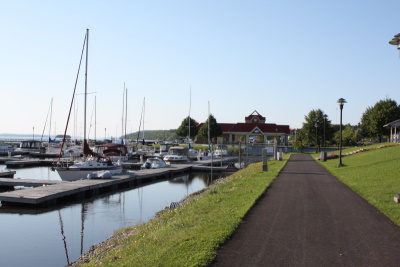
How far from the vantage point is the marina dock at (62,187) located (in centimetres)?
2491

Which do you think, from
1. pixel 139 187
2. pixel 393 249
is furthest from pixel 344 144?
pixel 393 249

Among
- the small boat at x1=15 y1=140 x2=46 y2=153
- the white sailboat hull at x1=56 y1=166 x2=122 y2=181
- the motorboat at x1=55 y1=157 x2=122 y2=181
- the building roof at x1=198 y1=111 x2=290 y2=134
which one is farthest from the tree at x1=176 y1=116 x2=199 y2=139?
the white sailboat hull at x1=56 y1=166 x2=122 y2=181

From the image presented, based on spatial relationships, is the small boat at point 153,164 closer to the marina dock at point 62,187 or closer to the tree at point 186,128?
the marina dock at point 62,187

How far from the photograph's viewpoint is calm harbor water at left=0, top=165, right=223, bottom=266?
1561 cm

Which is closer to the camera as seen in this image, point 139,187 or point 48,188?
point 48,188

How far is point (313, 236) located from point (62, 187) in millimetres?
22477

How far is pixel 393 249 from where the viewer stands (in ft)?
31.6

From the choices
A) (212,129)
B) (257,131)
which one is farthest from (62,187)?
(212,129)

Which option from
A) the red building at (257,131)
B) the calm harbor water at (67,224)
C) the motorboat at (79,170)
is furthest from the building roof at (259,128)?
the calm harbor water at (67,224)

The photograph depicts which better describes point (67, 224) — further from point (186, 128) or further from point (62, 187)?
point (186, 128)

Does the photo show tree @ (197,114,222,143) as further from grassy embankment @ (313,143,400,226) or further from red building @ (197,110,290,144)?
grassy embankment @ (313,143,400,226)

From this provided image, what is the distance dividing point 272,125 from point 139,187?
216 ft

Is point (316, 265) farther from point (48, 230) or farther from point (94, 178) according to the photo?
point (94, 178)

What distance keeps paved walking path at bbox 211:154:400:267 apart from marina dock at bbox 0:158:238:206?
15.5 m
